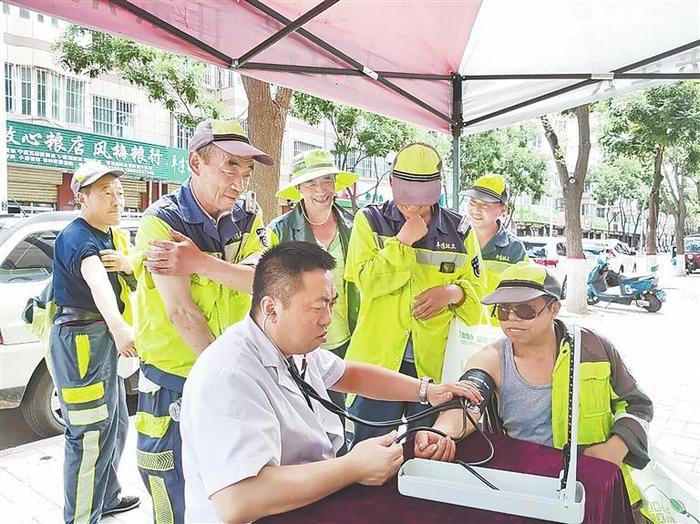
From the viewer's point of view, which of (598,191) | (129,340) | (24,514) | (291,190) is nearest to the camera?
(129,340)

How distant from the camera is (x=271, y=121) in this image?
4.44m

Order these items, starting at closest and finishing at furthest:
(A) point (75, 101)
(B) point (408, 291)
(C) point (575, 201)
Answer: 1. (B) point (408, 291)
2. (C) point (575, 201)
3. (A) point (75, 101)

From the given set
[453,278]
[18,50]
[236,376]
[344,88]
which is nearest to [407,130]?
[18,50]

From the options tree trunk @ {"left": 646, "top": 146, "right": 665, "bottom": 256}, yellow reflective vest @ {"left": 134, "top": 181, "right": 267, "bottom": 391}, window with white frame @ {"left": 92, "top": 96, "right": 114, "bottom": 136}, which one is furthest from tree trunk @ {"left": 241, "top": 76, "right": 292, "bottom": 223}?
tree trunk @ {"left": 646, "top": 146, "right": 665, "bottom": 256}

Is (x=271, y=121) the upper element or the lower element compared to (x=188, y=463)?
upper

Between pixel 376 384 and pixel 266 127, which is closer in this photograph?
pixel 376 384

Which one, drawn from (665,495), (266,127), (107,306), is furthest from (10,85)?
(665,495)

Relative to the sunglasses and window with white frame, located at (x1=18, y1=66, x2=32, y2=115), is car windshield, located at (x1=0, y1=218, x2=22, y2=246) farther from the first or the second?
window with white frame, located at (x1=18, y1=66, x2=32, y2=115)

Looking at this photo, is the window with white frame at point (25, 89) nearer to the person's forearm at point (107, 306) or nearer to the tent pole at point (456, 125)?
the tent pole at point (456, 125)

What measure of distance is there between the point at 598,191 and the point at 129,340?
90.9 feet

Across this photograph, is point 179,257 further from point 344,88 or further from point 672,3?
point 672,3

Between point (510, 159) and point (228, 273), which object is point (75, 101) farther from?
point (228, 273)

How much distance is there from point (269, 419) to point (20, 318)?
3.14 metres

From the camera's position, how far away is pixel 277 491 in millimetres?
1064
